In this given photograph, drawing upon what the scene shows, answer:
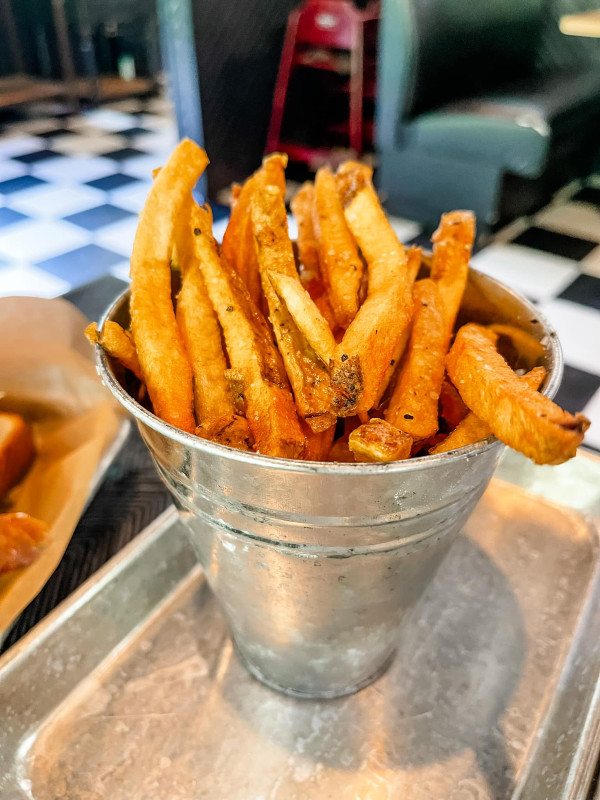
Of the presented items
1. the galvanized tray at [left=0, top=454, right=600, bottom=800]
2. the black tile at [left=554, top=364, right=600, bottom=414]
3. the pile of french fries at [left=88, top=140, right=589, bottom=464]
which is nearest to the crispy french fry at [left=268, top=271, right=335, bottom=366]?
the pile of french fries at [left=88, top=140, right=589, bottom=464]

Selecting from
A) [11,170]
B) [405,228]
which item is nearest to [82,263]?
[405,228]

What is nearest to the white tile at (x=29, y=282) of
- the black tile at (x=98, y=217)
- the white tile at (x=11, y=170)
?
the black tile at (x=98, y=217)

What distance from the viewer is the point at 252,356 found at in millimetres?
705

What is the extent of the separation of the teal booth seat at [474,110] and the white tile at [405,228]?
0.05 metres

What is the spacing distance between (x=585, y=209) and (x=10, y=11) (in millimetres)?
5480

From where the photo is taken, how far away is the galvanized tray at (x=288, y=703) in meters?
0.85

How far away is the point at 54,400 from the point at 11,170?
381 centimetres

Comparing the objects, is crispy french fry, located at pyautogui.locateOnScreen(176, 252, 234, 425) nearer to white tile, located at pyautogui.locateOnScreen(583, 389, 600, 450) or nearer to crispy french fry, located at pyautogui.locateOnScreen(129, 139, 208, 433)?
crispy french fry, located at pyautogui.locateOnScreen(129, 139, 208, 433)

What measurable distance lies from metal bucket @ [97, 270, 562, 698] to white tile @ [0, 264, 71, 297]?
2.14 m

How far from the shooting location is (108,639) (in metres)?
1.00

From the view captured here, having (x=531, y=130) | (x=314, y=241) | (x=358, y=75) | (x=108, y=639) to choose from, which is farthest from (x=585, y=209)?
(x=108, y=639)

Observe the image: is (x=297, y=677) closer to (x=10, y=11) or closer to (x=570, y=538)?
(x=570, y=538)

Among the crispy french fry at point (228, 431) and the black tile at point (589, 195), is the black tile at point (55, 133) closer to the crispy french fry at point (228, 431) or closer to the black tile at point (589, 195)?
the black tile at point (589, 195)

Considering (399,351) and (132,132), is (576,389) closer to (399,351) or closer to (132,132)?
(399,351)
